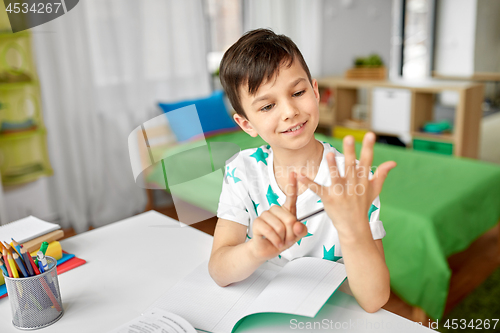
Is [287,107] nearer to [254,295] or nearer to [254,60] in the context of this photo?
[254,60]

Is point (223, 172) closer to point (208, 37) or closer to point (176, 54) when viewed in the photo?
point (176, 54)

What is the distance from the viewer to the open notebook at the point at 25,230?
0.91 metres

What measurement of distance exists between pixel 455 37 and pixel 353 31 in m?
0.89

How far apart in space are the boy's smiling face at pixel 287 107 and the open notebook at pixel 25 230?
0.57 metres

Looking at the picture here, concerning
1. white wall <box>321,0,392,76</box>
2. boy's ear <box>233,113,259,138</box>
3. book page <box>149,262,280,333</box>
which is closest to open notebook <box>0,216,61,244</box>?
book page <box>149,262,280,333</box>

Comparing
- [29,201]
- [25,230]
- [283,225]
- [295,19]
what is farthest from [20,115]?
[295,19]

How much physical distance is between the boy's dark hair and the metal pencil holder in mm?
469

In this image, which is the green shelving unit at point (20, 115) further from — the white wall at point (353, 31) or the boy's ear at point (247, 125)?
the white wall at point (353, 31)

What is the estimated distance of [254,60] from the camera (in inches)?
29.5

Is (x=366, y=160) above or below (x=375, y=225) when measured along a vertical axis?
above

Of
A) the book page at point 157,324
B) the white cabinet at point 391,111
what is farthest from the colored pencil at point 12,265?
the white cabinet at point 391,111

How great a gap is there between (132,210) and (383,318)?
95.6 inches

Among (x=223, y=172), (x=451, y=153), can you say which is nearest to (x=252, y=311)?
(x=223, y=172)

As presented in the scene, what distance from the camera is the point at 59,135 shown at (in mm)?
2584
